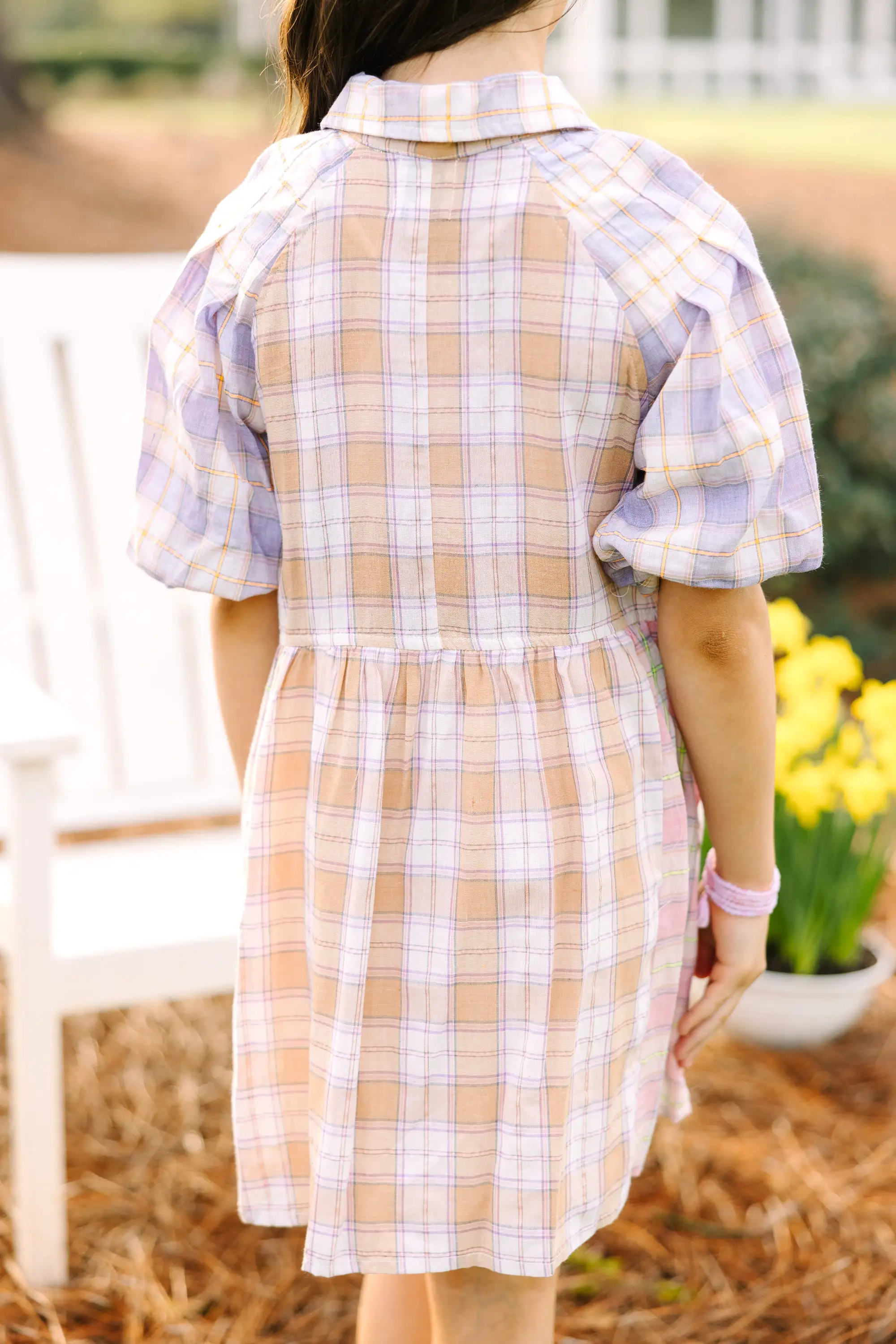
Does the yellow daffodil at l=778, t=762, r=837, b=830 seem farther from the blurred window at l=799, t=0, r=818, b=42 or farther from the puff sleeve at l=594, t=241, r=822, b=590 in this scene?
the blurred window at l=799, t=0, r=818, b=42

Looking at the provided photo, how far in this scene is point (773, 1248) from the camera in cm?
221

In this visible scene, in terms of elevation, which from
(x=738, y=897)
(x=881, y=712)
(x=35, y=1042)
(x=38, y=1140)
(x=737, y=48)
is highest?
(x=737, y=48)

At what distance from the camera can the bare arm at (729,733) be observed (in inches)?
47.2

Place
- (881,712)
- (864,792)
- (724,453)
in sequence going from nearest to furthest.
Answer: (724,453), (864,792), (881,712)

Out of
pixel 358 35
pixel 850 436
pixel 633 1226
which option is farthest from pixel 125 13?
pixel 358 35

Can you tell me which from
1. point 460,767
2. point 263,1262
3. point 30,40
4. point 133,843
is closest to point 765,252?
point 133,843

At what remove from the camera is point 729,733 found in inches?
48.9

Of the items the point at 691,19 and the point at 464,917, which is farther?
the point at 691,19

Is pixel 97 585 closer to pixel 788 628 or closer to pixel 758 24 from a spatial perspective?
pixel 788 628

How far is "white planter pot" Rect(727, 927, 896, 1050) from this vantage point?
2646 millimetres

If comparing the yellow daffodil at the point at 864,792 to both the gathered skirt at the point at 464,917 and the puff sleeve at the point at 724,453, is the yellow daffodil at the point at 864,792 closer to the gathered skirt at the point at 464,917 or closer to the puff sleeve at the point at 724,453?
the gathered skirt at the point at 464,917

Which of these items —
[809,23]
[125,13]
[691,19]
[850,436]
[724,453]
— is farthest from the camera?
[691,19]

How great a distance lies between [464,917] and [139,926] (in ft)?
3.42

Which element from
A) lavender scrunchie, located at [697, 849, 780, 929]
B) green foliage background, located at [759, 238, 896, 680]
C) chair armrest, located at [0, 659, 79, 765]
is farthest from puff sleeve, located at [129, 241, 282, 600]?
green foliage background, located at [759, 238, 896, 680]
